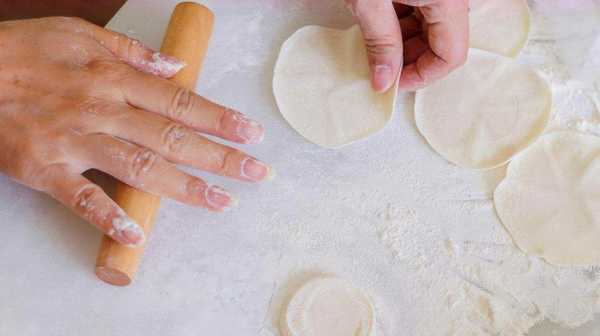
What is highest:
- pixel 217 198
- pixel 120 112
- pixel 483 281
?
pixel 120 112

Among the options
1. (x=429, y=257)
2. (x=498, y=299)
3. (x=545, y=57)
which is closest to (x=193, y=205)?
(x=429, y=257)

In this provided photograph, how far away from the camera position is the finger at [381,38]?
3.55 ft

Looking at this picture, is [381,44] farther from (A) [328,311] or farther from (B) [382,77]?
(A) [328,311]

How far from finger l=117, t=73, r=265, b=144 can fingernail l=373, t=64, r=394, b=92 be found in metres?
0.24

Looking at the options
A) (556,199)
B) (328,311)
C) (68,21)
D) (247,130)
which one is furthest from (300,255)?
(68,21)

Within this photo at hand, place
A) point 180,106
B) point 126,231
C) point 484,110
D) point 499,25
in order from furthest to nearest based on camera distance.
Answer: point 499,25
point 484,110
point 180,106
point 126,231

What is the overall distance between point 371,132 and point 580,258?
43 cm

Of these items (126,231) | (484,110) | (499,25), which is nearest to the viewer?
(126,231)

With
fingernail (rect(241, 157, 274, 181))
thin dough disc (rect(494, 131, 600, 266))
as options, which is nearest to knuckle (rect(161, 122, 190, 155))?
fingernail (rect(241, 157, 274, 181))

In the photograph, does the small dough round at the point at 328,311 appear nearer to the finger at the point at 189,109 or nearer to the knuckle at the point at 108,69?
the finger at the point at 189,109

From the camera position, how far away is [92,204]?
1.02 metres

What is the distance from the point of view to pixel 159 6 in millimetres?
1360

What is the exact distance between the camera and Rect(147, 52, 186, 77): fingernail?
1.16 meters

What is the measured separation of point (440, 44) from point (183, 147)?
50 centimetres
